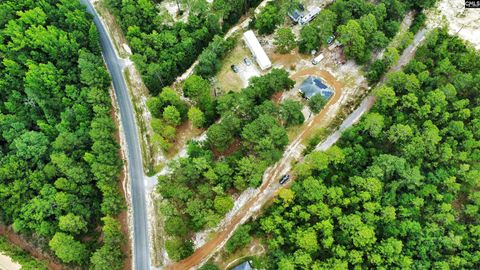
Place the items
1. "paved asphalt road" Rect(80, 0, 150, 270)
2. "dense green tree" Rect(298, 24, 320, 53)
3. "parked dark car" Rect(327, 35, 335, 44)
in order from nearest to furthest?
"paved asphalt road" Rect(80, 0, 150, 270) < "dense green tree" Rect(298, 24, 320, 53) < "parked dark car" Rect(327, 35, 335, 44)

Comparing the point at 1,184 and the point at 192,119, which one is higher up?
the point at 1,184

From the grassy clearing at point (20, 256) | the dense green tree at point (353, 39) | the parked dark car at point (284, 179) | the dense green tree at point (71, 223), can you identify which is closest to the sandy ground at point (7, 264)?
the grassy clearing at point (20, 256)

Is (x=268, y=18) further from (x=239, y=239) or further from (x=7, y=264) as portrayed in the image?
(x=7, y=264)

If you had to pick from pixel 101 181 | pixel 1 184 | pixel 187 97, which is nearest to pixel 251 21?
pixel 187 97

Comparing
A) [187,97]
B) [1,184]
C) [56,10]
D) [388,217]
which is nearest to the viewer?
[388,217]

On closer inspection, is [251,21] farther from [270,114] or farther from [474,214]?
[474,214]

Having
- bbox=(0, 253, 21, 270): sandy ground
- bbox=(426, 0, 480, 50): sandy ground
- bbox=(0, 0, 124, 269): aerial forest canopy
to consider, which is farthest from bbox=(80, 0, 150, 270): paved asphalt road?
bbox=(426, 0, 480, 50): sandy ground

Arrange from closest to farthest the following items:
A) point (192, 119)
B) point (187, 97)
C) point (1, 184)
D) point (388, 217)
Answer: point (388, 217) < point (1, 184) < point (192, 119) < point (187, 97)

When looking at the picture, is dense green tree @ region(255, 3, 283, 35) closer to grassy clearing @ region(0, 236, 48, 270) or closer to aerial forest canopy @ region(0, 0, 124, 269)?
aerial forest canopy @ region(0, 0, 124, 269)

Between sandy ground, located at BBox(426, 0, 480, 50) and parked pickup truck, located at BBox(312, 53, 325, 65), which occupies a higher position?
parked pickup truck, located at BBox(312, 53, 325, 65)
